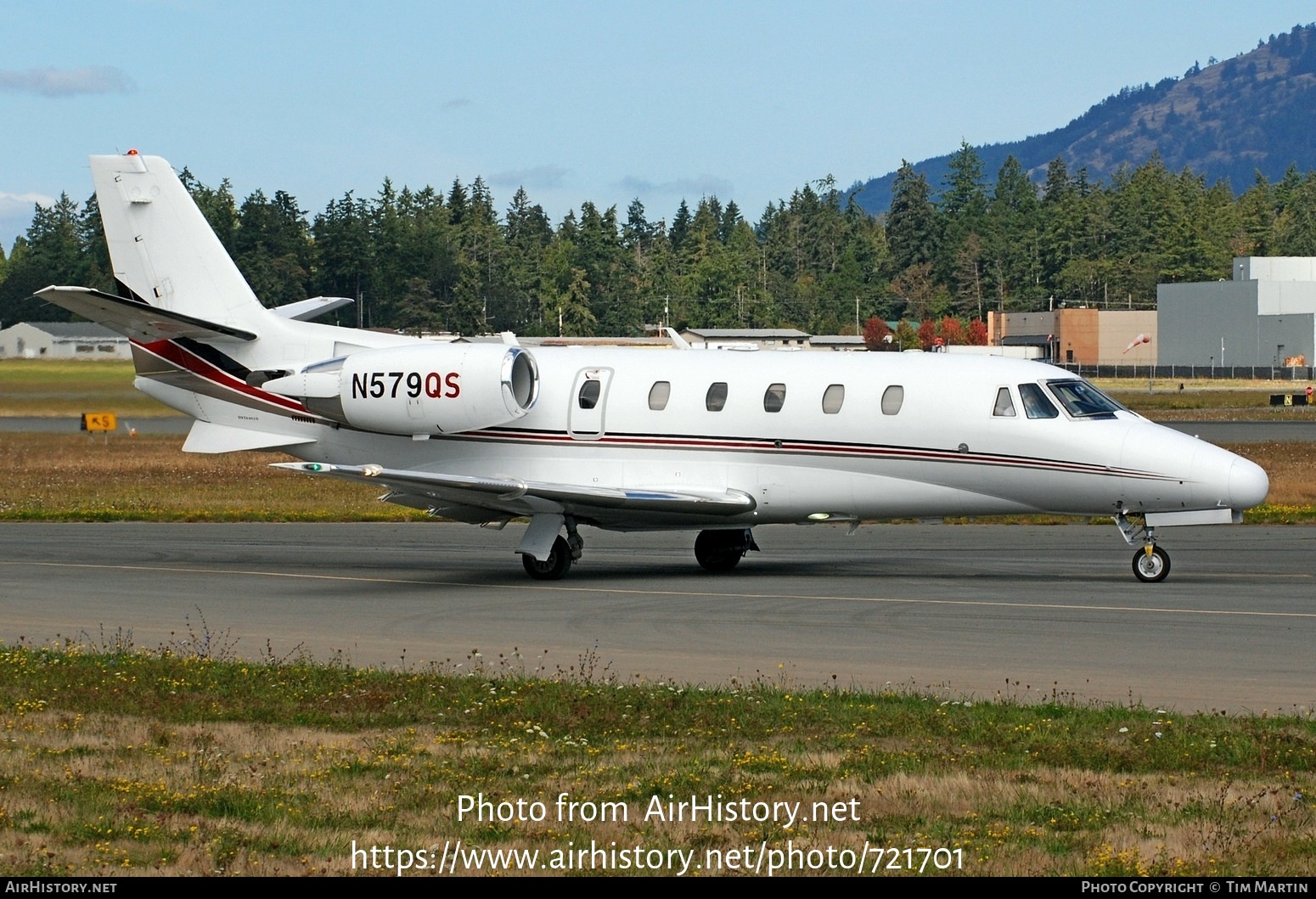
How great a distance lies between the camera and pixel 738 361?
22906 millimetres

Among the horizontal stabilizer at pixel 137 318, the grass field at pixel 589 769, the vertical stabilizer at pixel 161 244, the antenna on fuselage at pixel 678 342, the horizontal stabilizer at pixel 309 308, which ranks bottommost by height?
the grass field at pixel 589 769

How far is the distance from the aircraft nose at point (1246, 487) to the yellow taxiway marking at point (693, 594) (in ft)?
7.61

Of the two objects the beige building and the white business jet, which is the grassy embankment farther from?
the beige building

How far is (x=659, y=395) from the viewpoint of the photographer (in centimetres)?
2286

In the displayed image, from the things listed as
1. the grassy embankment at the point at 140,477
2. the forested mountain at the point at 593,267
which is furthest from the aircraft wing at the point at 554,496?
the forested mountain at the point at 593,267

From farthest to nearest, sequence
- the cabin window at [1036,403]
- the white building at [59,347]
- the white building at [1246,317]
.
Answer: the white building at [1246,317], the white building at [59,347], the cabin window at [1036,403]

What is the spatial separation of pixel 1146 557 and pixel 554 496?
7678 millimetres

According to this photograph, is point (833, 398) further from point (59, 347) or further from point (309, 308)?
point (59, 347)

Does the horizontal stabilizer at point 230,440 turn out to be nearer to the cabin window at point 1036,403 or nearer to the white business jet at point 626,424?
the white business jet at point 626,424

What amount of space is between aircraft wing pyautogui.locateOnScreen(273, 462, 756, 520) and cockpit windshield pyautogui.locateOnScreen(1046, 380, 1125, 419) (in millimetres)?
4266

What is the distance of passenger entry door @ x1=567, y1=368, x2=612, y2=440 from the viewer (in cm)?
2303

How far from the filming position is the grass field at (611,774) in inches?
342

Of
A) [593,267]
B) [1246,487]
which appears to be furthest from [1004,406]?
[593,267]

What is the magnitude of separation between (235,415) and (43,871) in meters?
17.2
